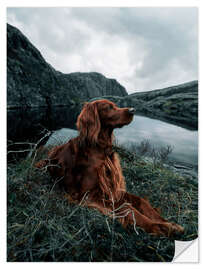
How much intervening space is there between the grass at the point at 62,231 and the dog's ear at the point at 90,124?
0.36 metres

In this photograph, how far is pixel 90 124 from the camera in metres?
1.20

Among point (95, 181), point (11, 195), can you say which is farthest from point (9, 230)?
point (95, 181)

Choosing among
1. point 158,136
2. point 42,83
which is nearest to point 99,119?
point 158,136

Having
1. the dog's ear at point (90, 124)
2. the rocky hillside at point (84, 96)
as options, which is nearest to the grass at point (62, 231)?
the dog's ear at point (90, 124)

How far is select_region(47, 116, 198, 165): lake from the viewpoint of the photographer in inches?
62.5

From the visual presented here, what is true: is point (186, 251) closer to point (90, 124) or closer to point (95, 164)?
point (95, 164)

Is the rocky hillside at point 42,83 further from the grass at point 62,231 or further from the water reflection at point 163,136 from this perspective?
the grass at point 62,231

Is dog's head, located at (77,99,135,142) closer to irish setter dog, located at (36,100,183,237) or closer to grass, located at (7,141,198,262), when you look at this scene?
irish setter dog, located at (36,100,183,237)

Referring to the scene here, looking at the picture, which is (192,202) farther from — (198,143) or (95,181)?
(95,181)

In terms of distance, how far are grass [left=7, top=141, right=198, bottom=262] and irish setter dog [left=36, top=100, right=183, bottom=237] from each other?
Answer: 0.08 metres

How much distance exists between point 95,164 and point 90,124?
247 millimetres

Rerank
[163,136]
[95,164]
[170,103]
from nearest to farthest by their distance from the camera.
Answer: [95,164] → [163,136] → [170,103]

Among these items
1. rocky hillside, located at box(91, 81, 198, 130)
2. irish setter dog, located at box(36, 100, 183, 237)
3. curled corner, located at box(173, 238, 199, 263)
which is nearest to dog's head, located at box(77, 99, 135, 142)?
irish setter dog, located at box(36, 100, 183, 237)

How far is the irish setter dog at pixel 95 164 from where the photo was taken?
1151mm
